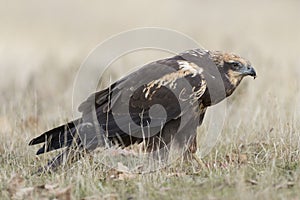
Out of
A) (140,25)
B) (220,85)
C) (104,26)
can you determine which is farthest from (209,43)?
(220,85)

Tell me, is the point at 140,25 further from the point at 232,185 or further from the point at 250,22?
the point at 232,185

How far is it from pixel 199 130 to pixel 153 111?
1.36 m

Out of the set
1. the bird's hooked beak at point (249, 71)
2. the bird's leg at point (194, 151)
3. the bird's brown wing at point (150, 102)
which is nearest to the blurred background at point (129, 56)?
the bird's hooked beak at point (249, 71)

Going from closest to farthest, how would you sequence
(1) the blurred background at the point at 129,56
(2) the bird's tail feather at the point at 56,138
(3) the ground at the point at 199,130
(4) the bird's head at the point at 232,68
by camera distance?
1. (3) the ground at the point at 199,130
2. (2) the bird's tail feather at the point at 56,138
3. (4) the bird's head at the point at 232,68
4. (1) the blurred background at the point at 129,56

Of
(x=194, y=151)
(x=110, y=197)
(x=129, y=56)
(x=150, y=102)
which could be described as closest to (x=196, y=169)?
(x=194, y=151)

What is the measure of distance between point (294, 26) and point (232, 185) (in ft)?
50.1

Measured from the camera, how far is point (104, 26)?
810 inches

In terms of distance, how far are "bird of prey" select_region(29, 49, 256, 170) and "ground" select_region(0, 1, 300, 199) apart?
27cm

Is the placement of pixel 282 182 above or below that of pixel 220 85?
below

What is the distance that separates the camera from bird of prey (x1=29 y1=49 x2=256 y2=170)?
696 centimetres

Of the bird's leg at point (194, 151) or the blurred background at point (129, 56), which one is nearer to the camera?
the bird's leg at point (194, 151)

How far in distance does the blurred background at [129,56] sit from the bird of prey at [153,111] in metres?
1.26

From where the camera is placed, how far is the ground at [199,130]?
5.71m

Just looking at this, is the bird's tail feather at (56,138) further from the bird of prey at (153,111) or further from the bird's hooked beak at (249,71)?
the bird's hooked beak at (249,71)
